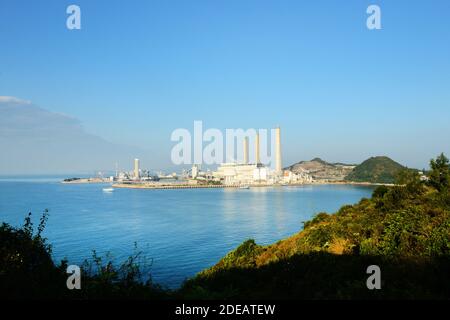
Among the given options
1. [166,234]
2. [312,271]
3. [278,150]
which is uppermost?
[278,150]

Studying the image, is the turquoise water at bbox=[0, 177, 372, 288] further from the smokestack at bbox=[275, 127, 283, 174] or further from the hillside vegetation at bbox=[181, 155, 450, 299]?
the smokestack at bbox=[275, 127, 283, 174]

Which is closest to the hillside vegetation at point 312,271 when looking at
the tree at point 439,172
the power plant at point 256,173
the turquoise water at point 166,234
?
the tree at point 439,172

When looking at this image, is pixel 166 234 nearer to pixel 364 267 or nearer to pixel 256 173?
pixel 364 267

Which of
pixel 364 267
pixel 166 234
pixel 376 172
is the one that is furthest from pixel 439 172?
pixel 376 172

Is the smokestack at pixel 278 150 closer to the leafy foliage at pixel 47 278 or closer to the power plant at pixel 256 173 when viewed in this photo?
the power plant at pixel 256 173

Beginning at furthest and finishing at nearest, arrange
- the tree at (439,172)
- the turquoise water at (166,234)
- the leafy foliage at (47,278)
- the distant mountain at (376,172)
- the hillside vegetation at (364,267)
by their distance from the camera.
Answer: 1. the distant mountain at (376,172)
2. the turquoise water at (166,234)
3. the tree at (439,172)
4. the hillside vegetation at (364,267)
5. the leafy foliage at (47,278)

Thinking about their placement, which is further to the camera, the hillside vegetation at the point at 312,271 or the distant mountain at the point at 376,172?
the distant mountain at the point at 376,172
